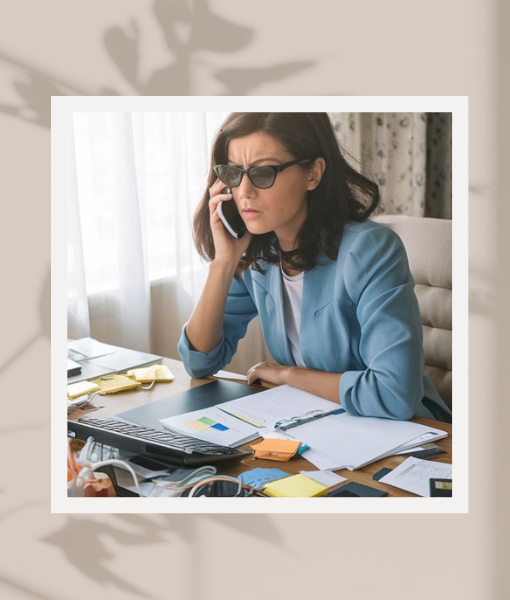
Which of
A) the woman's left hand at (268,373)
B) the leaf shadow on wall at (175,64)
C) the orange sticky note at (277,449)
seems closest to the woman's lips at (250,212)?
the leaf shadow on wall at (175,64)

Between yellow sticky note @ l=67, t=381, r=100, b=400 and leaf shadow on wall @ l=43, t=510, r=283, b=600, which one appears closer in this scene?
leaf shadow on wall @ l=43, t=510, r=283, b=600

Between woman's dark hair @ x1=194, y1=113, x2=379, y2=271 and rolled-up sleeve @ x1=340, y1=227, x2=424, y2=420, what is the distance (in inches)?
2.2

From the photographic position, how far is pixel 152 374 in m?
1.54

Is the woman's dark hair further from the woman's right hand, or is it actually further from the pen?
the pen

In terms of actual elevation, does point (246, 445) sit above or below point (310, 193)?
below

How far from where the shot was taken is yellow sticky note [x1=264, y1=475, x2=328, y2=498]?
1.20m

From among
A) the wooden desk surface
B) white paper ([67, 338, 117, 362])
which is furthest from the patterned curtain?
white paper ([67, 338, 117, 362])

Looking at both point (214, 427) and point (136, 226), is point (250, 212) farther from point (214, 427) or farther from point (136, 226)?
point (136, 226)

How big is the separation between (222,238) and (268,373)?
0.96 feet

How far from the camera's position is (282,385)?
4.68 feet

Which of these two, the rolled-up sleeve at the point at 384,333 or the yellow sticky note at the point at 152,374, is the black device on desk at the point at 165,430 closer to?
the yellow sticky note at the point at 152,374

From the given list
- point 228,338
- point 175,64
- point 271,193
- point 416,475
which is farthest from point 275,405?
point 175,64

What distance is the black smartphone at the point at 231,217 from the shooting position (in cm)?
132

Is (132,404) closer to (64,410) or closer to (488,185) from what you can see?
(64,410)
